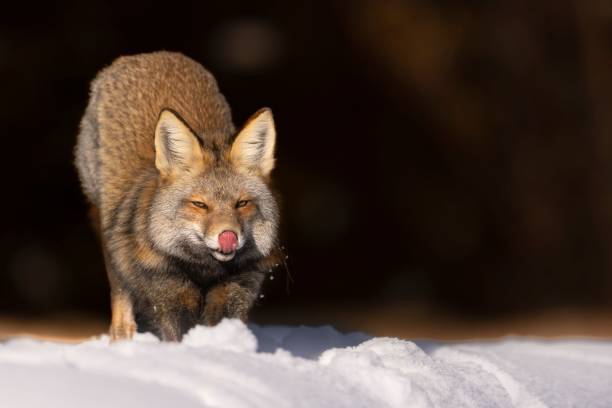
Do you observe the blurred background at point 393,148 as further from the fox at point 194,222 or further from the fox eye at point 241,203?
the fox eye at point 241,203

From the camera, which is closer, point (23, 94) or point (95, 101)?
point (95, 101)

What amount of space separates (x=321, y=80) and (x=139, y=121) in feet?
8.55

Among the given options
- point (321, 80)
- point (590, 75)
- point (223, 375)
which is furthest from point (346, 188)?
point (223, 375)

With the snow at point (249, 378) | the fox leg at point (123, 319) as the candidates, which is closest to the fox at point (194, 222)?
the fox leg at point (123, 319)

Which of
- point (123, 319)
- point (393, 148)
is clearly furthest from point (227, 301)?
point (393, 148)

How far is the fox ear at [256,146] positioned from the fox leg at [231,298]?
0.59m

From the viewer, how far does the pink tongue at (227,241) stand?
196 inches

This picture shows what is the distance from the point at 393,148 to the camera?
8.69 meters

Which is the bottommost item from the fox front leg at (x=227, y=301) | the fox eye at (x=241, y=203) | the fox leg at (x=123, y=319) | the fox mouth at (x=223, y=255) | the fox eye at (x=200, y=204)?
the fox leg at (x=123, y=319)

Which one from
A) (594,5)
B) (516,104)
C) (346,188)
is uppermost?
(594,5)

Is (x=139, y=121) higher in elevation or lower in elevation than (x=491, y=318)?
higher

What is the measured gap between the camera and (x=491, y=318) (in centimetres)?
861

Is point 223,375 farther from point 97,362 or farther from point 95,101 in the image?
point 95,101

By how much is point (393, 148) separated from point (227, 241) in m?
3.93
